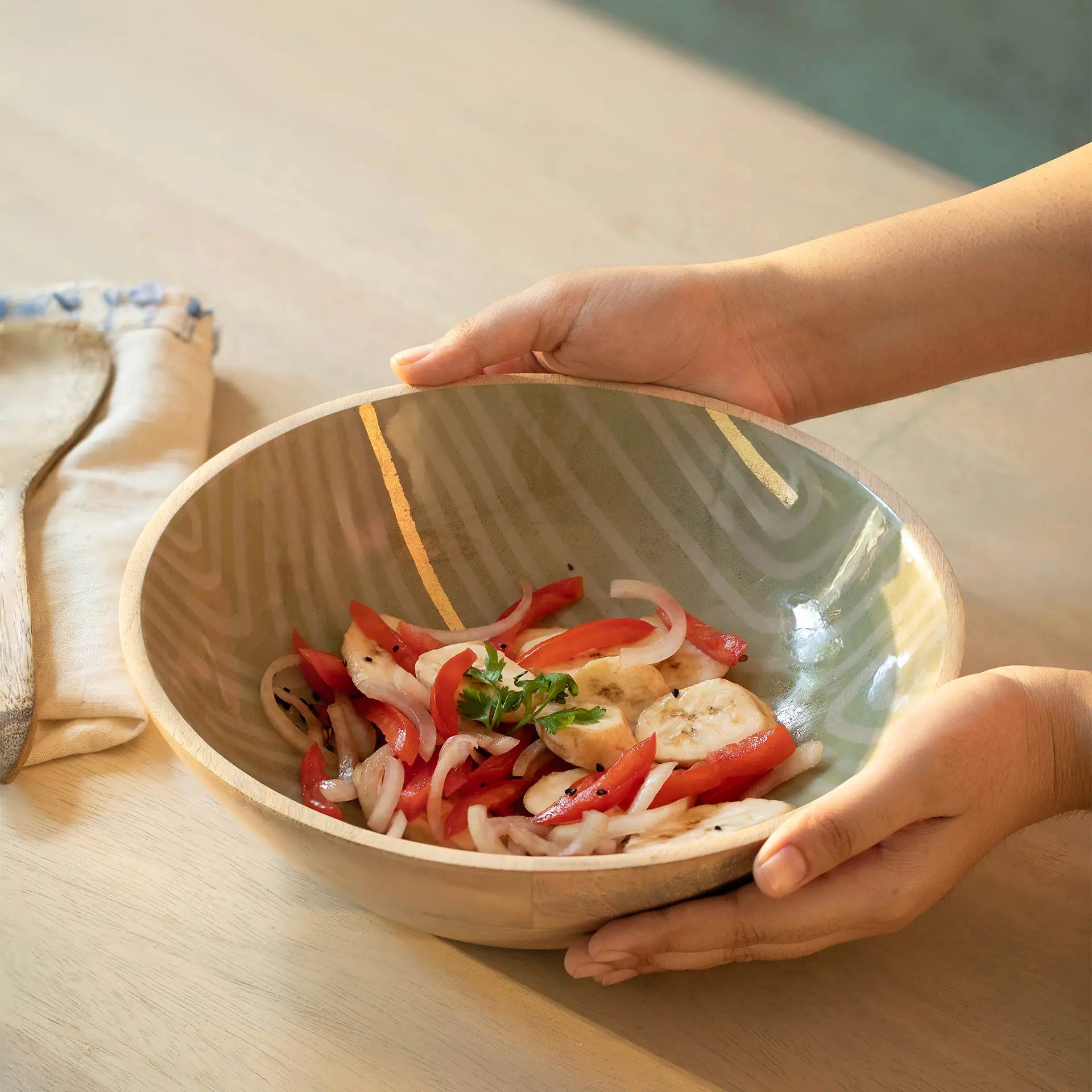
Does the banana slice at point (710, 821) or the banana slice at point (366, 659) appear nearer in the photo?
the banana slice at point (710, 821)

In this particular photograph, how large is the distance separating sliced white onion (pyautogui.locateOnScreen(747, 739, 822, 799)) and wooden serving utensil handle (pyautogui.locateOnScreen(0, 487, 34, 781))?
688mm

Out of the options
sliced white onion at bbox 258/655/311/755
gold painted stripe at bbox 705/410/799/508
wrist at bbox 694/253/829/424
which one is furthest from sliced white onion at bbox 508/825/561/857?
wrist at bbox 694/253/829/424

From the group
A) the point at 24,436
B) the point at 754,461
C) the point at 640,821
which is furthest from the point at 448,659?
the point at 24,436

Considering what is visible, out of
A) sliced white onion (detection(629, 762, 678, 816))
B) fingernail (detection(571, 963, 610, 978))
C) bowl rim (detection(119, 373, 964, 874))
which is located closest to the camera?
bowl rim (detection(119, 373, 964, 874))

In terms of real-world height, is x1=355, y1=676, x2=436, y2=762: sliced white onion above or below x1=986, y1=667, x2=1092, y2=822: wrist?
below

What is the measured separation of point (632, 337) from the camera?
1.26m

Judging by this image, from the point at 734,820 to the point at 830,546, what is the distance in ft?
1.10

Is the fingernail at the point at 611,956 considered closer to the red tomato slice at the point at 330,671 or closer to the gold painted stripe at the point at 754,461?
the red tomato slice at the point at 330,671

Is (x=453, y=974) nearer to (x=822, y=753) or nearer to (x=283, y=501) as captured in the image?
(x=822, y=753)

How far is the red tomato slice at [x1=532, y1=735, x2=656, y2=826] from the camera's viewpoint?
3.19 feet

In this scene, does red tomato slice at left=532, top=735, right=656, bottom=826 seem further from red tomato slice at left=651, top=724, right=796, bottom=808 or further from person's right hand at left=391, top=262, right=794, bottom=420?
person's right hand at left=391, top=262, right=794, bottom=420

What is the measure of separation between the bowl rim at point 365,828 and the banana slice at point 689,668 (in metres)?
0.23

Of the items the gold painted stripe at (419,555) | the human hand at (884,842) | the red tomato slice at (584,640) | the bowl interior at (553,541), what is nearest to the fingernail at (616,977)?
the human hand at (884,842)

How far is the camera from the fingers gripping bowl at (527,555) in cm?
97
